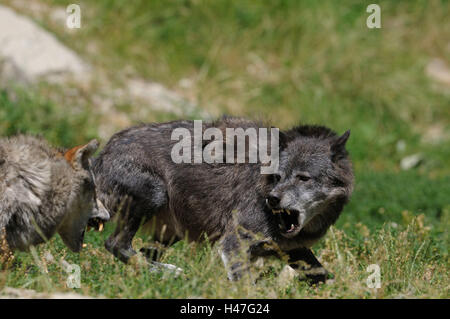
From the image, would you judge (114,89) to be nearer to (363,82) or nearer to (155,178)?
(363,82)

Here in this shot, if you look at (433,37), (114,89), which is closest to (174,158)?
(114,89)

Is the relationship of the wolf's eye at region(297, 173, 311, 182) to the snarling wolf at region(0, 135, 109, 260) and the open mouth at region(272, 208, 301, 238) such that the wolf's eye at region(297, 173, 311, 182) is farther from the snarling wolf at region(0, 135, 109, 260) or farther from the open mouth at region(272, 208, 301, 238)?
the snarling wolf at region(0, 135, 109, 260)

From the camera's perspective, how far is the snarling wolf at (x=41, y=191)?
5629 millimetres

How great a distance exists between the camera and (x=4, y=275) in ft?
16.8

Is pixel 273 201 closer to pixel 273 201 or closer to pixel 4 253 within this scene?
pixel 273 201

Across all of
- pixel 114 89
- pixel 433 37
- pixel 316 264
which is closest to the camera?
pixel 316 264

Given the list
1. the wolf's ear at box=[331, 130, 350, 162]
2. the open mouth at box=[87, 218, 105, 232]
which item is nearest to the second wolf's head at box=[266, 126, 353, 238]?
the wolf's ear at box=[331, 130, 350, 162]

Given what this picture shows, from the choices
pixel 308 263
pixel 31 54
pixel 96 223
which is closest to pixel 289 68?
pixel 31 54

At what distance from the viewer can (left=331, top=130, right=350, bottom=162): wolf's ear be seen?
647 centimetres

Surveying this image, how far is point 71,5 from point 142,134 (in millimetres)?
8611

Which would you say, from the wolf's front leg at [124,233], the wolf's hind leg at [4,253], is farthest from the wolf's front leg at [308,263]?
the wolf's hind leg at [4,253]

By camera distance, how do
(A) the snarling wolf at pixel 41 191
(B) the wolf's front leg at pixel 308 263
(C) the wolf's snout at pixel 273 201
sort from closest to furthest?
(A) the snarling wolf at pixel 41 191 < (C) the wolf's snout at pixel 273 201 < (B) the wolf's front leg at pixel 308 263

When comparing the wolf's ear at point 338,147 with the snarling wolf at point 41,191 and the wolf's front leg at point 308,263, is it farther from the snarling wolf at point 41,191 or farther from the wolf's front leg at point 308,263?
the snarling wolf at point 41,191

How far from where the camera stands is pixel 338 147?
650 centimetres
